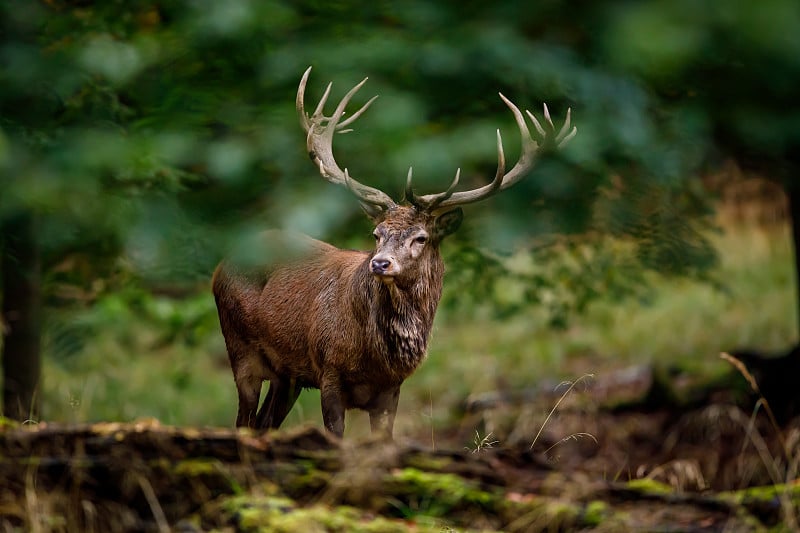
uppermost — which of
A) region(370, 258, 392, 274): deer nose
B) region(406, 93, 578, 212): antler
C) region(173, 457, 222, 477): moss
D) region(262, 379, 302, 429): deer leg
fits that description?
region(173, 457, 222, 477): moss

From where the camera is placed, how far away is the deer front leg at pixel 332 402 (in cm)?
579

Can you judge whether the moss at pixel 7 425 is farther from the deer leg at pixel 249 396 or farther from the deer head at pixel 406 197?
the deer leg at pixel 249 396

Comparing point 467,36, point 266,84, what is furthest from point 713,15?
point 266,84

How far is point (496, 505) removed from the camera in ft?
11.0

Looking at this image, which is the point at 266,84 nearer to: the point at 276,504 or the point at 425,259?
the point at 425,259

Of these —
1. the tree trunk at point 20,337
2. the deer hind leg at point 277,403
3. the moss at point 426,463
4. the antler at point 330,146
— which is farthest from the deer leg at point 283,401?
the moss at point 426,463

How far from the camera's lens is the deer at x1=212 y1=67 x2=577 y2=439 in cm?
574

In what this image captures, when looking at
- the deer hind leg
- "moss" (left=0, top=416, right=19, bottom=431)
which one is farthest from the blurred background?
"moss" (left=0, top=416, right=19, bottom=431)

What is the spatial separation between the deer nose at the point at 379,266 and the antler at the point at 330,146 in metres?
0.47

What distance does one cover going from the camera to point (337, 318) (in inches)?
234

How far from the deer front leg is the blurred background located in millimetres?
440

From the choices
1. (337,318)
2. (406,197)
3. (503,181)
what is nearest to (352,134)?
(406,197)

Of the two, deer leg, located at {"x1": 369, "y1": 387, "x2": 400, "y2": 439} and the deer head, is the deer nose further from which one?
deer leg, located at {"x1": 369, "y1": 387, "x2": 400, "y2": 439}

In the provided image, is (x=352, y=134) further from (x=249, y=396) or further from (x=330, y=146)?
(x=249, y=396)
